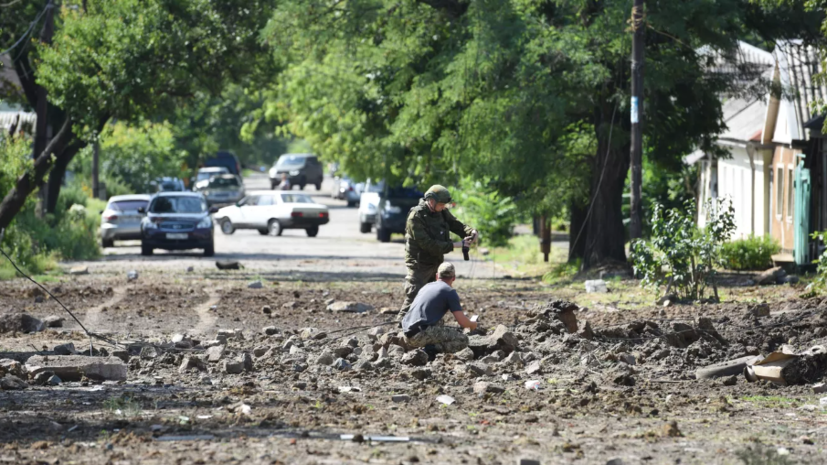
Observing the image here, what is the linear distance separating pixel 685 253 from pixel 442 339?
671 centimetres

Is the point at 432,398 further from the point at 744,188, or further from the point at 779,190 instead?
the point at 744,188

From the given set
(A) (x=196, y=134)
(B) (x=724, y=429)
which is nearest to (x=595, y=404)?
(B) (x=724, y=429)

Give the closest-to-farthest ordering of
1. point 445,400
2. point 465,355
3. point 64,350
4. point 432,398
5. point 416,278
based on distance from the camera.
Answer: point 445,400 → point 432,398 → point 465,355 → point 64,350 → point 416,278

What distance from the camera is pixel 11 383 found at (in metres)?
10.3

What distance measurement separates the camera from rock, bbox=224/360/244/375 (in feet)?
37.4

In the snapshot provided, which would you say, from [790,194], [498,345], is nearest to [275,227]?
[790,194]

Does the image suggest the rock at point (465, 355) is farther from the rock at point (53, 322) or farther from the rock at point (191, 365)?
the rock at point (53, 322)

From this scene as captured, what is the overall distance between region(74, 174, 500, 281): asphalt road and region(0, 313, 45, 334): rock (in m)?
9.28

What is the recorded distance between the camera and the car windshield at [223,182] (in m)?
57.0

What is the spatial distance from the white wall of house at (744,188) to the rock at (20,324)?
1982 cm

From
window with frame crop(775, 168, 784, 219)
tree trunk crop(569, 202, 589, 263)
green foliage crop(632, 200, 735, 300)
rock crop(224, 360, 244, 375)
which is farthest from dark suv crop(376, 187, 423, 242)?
rock crop(224, 360, 244, 375)

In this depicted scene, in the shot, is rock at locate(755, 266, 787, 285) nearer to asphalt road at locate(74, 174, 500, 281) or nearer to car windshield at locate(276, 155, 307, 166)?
asphalt road at locate(74, 174, 500, 281)

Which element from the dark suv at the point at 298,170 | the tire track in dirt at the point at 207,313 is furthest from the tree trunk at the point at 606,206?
the dark suv at the point at 298,170

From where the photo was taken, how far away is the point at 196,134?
2820 inches
